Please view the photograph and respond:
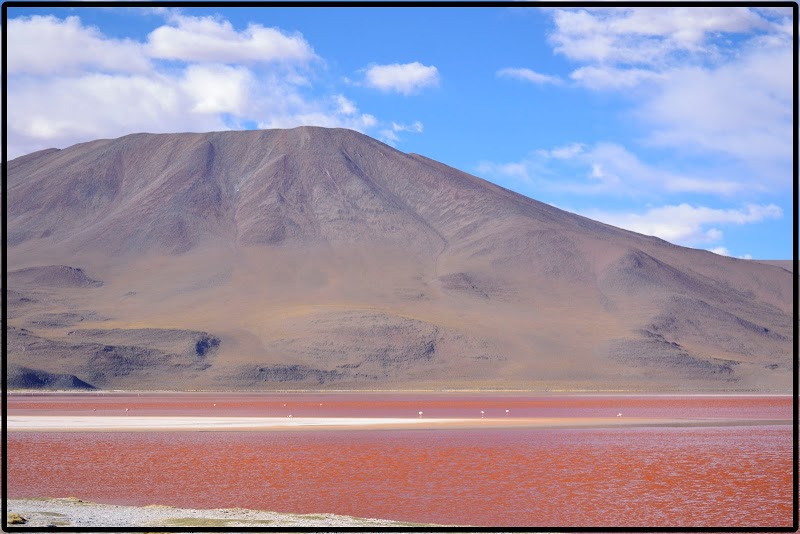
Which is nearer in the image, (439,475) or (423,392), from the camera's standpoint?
(439,475)

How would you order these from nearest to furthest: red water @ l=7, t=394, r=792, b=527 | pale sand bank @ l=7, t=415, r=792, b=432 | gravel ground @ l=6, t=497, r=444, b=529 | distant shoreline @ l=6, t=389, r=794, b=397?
1. gravel ground @ l=6, t=497, r=444, b=529
2. red water @ l=7, t=394, r=792, b=527
3. pale sand bank @ l=7, t=415, r=792, b=432
4. distant shoreline @ l=6, t=389, r=794, b=397

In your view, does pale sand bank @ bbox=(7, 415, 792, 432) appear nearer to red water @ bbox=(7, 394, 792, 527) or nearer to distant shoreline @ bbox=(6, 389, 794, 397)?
red water @ bbox=(7, 394, 792, 527)

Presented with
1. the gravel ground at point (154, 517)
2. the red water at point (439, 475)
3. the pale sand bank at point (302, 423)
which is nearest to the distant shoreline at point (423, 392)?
the pale sand bank at point (302, 423)

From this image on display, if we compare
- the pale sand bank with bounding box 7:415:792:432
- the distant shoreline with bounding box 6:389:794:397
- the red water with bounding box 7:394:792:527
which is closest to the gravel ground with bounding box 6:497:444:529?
the red water with bounding box 7:394:792:527

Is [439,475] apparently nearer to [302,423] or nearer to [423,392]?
[302,423]

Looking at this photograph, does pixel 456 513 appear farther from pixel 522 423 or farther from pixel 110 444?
pixel 522 423

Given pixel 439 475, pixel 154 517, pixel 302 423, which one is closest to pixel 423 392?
pixel 302 423
